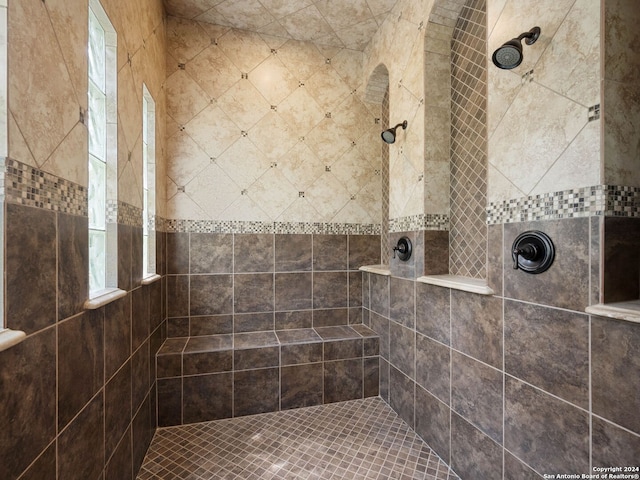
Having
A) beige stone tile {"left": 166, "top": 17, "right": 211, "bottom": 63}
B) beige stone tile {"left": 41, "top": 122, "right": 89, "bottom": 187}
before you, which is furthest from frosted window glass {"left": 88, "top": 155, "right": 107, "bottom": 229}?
beige stone tile {"left": 166, "top": 17, "right": 211, "bottom": 63}

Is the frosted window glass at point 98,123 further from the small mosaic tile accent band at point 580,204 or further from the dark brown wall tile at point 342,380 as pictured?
the dark brown wall tile at point 342,380

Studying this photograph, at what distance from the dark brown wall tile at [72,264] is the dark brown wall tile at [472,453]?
1.83 meters

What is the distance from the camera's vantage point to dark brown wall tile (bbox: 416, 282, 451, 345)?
1693mm

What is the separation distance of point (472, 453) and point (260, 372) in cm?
141

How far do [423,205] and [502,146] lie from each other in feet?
2.07

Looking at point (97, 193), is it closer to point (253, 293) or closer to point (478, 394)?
point (253, 293)

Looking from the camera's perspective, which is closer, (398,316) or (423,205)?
(423,205)

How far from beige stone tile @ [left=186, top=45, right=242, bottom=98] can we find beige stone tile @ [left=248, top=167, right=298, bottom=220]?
0.78 meters

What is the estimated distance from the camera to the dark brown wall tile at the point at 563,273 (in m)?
1.03

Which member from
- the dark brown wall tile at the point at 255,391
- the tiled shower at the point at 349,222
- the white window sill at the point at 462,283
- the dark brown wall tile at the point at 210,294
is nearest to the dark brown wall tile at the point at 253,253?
the tiled shower at the point at 349,222

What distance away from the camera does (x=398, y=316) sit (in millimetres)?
2176

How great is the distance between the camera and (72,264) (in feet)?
3.18

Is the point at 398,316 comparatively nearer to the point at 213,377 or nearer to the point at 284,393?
the point at 284,393

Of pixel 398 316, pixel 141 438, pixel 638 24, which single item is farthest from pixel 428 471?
pixel 638 24
